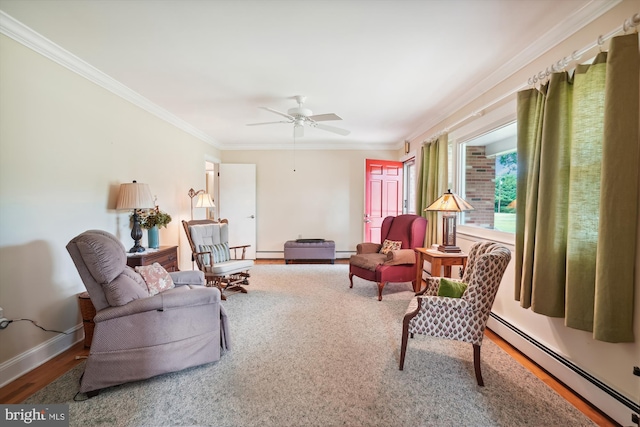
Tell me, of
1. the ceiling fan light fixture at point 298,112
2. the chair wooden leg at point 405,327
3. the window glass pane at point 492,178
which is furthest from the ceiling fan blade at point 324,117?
the chair wooden leg at point 405,327

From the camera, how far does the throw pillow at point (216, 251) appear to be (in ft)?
12.3

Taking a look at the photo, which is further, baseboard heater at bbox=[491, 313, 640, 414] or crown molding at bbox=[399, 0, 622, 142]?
crown molding at bbox=[399, 0, 622, 142]

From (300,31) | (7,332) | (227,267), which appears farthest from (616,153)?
(7,332)

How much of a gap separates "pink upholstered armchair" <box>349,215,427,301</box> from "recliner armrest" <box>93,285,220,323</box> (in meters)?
2.17

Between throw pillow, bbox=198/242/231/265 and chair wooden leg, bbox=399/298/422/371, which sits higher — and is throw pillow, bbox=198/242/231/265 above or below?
above

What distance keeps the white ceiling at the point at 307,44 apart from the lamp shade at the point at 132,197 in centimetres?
112

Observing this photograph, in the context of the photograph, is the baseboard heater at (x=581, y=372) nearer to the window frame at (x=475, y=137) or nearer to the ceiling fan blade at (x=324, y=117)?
the window frame at (x=475, y=137)

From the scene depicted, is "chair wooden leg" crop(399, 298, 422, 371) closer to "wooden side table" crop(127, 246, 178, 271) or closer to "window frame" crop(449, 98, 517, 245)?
"window frame" crop(449, 98, 517, 245)

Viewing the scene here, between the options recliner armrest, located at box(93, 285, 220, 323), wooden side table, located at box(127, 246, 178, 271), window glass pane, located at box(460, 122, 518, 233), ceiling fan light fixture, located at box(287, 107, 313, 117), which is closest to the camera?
recliner armrest, located at box(93, 285, 220, 323)

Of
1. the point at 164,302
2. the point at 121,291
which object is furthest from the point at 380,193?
the point at 121,291

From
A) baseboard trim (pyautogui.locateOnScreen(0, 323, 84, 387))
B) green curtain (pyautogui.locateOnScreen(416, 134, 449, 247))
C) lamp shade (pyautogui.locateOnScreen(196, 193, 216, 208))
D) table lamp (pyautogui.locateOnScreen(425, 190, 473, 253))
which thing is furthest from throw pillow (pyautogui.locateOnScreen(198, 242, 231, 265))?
green curtain (pyautogui.locateOnScreen(416, 134, 449, 247))

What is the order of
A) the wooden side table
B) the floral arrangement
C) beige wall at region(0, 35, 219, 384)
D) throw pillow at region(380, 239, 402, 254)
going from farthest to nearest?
throw pillow at region(380, 239, 402, 254) → the floral arrangement → the wooden side table → beige wall at region(0, 35, 219, 384)

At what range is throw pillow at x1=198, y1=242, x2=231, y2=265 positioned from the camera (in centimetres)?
373

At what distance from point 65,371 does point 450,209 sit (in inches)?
141
